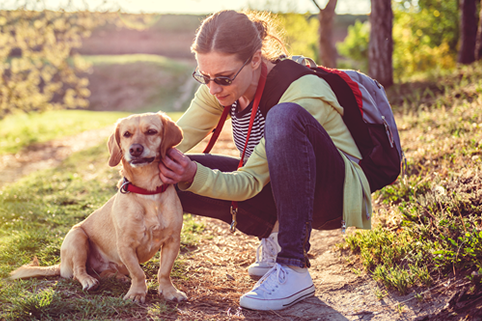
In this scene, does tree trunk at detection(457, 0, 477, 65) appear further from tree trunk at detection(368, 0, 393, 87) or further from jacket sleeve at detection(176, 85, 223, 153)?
jacket sleeve at detection(176, 85, 223, 153)

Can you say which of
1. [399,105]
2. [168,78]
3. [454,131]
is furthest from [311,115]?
[168,78]

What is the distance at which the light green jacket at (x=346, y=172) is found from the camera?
232 cm

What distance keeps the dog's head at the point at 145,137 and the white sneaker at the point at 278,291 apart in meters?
1.01

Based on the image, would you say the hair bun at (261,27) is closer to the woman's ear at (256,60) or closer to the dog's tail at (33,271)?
the woman's ear at (256,60)

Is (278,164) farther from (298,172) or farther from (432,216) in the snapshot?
(432,216)

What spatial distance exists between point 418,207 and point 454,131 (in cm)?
184

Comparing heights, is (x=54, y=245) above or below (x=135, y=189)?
below

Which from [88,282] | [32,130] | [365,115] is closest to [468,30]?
[365,115]

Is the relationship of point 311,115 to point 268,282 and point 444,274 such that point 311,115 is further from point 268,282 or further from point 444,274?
point 444,274

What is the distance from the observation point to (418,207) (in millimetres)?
2941

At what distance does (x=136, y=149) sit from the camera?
2.41 m

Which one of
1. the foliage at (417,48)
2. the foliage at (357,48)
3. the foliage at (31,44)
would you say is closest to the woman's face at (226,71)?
the foliage at (31,44)

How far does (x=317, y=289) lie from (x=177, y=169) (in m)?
1.24

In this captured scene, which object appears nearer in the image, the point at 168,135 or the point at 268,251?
the point at 168,135
